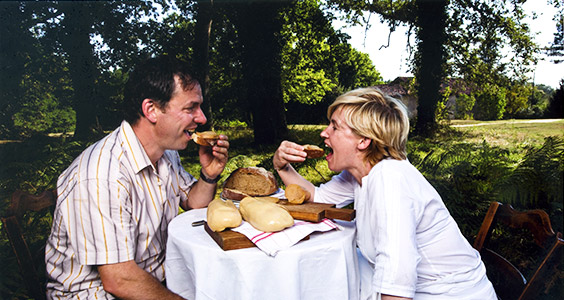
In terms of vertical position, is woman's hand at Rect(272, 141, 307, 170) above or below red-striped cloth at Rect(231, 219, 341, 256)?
above

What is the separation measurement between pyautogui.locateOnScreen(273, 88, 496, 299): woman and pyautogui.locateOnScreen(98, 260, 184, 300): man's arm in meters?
1.13

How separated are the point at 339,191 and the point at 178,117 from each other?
3.84 feet

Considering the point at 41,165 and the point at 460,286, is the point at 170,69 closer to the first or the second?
the point at 460,286

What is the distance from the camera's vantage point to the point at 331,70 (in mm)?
5016

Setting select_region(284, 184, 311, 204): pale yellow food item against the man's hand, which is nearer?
select_region(284, 184, 311, 204): pale yellow food item

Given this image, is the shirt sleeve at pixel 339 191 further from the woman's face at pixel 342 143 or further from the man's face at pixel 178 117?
the man's face at pixel 178 117

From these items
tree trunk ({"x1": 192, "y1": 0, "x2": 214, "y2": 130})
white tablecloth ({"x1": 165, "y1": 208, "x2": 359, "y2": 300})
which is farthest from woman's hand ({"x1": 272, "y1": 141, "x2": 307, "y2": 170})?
tree trunk ({"x1": 192, "y1": 0, "x2": 214, "y2": 130})

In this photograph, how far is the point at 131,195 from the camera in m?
2.02

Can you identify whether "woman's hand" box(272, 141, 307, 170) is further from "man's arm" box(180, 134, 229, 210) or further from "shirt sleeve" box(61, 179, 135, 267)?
"shirt sleeve" box(61, 179, 135, 267)

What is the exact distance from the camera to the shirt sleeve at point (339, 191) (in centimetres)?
242

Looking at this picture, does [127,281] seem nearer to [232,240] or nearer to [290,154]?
[232,240]

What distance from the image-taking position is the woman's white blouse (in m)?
1.48

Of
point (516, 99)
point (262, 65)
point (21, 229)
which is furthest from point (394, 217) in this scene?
point (516, 99)

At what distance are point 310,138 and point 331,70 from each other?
0.99 metres
